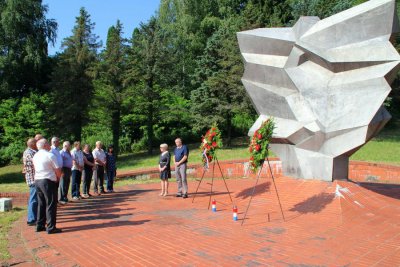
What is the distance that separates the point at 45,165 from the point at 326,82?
23.0ft

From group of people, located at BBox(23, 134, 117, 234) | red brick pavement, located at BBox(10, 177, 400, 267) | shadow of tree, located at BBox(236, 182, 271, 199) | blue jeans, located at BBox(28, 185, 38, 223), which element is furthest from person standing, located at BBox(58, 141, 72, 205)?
shadow of tree, located at BBox(236, 182, 271, 199)

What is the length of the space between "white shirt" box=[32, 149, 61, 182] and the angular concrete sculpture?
5.76 metres

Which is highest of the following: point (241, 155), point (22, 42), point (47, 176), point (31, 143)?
A: point (22, 42)

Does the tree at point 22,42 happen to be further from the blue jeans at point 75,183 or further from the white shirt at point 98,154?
the blue jeans at point 75,183

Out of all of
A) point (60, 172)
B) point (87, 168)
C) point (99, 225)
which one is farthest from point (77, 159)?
point (60, 172)

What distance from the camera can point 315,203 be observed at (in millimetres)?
8656

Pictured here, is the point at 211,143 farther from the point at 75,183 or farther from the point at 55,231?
the point at 55,231

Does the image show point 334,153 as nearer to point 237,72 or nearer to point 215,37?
point 237,72

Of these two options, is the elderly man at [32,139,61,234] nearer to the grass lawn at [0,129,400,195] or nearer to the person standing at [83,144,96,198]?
the person standing at [83,144,96,198]

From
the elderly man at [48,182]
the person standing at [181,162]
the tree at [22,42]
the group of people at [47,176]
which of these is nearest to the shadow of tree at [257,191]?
the person standing at [181,162]

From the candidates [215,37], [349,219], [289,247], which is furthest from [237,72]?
[289,247]

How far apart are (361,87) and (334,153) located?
5.69 ft

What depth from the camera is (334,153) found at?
30.7 ft

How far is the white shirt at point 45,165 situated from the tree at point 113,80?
65.1 ft
